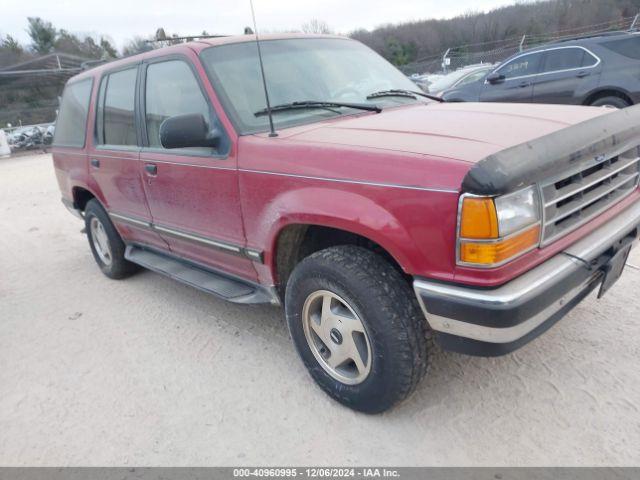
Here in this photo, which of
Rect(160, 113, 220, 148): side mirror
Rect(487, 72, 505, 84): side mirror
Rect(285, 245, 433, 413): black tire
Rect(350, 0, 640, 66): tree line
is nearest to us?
Rect(285, 245, 433, 413): black tire

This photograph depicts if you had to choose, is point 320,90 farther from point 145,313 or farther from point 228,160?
point 145,313

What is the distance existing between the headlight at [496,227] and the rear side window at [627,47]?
6.68 m

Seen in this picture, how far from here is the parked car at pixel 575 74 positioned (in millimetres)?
6934

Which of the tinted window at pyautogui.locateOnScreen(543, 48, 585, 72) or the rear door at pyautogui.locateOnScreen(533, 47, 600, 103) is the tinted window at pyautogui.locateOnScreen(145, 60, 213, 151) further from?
the tinted window at pyautogui.locateOnScreen(543, 48, 585, 72)

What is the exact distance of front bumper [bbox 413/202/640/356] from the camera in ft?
5.93

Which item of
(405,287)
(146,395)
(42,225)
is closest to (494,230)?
(405,287)

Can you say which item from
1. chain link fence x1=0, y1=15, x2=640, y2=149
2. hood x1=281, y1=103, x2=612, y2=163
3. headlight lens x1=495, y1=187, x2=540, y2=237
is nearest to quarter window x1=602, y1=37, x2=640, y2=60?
hood x1=281, y1=103, x2=612, y2=163

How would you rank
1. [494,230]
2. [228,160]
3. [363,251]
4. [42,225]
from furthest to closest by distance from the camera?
1. [42,225]
2. [228,160]
3. [363,251]
4. [494,230]

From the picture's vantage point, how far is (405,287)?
7.16ft

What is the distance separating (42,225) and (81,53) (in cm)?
4855

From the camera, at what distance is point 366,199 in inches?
81.0

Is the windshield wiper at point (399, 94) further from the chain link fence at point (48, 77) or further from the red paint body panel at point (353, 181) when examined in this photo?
the chain link fence at point (48, 77)

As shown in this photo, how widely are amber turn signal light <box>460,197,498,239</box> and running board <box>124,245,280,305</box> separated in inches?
54.0

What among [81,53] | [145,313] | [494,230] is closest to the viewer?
[494,230]
